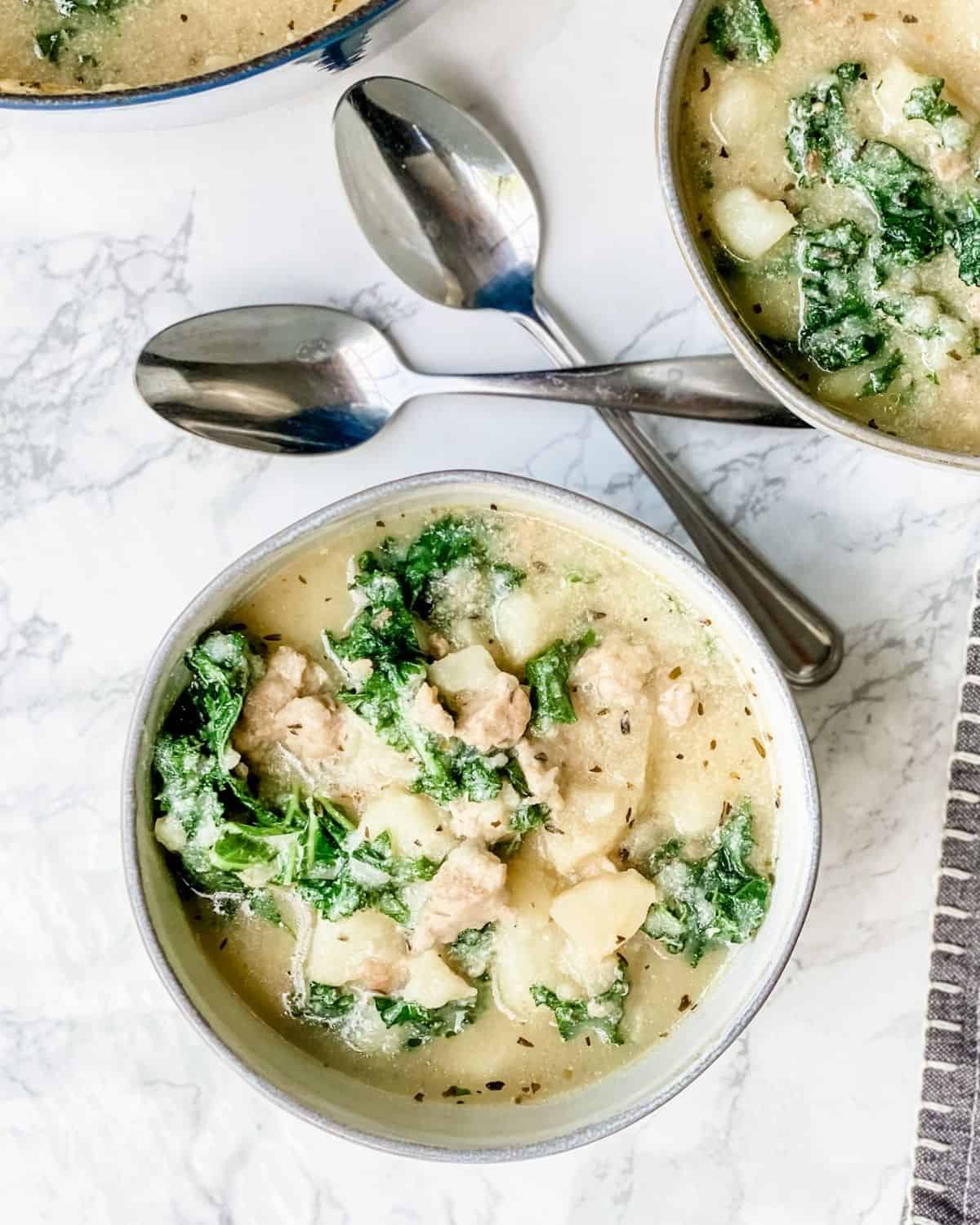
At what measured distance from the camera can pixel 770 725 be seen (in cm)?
208

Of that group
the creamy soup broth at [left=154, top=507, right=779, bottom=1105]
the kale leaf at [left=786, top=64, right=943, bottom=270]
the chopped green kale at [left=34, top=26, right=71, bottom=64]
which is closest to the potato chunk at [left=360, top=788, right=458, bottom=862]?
the creamy soup broth at [left=154, top=507, right=779, bottom=1105]

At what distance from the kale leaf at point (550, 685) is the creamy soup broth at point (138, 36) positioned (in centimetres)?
104

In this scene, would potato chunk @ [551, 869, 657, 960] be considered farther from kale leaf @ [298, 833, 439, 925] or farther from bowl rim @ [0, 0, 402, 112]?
bowl rim @ [0, 0, 402, 112]

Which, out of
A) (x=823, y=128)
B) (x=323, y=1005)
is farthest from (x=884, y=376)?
(x=323, y=1005)

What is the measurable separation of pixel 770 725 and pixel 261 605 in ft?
2.54

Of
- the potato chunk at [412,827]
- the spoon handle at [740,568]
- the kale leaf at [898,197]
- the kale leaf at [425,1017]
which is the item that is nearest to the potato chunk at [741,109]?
the kale leaf at [898,197]

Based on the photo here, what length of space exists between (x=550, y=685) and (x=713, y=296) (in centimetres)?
59

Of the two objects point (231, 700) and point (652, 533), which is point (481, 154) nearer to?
point (652, 533)

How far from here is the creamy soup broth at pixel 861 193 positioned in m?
1.93

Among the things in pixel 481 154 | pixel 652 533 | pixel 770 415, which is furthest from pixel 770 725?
pixel 481 154

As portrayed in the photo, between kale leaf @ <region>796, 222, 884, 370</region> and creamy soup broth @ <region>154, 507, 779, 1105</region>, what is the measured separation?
1.37 ft

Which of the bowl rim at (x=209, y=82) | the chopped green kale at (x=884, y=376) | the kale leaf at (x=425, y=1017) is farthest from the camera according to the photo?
the kale leaf at (x=425, y=1017)

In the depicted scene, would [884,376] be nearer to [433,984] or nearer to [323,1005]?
[433,984]

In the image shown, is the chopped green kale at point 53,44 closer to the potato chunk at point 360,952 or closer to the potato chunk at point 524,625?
the potato chunk at point 524,625
